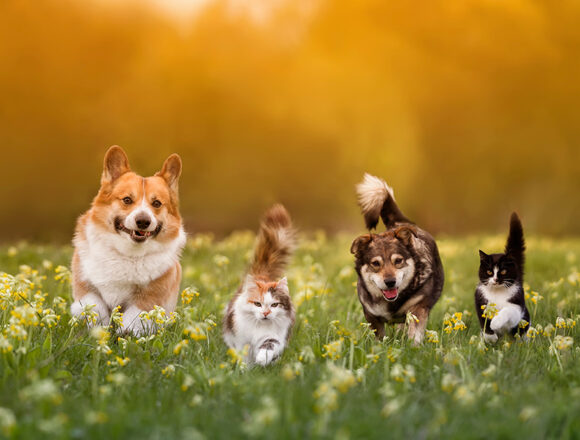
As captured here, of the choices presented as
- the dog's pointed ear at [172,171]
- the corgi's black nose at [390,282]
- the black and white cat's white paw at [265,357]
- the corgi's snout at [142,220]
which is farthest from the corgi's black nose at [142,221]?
the corgi's black nose at [390,282]

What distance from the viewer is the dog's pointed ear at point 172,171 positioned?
4930mm

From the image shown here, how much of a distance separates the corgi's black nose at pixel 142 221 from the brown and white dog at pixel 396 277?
156 cm

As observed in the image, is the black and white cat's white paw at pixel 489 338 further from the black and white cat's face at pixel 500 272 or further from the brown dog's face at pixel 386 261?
the brown dog's face at pixel 386 261

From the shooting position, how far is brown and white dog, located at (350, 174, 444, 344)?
4.73m

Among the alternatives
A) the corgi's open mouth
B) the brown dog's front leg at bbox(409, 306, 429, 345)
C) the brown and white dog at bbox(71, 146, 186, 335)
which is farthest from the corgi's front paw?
the brown dog's front leg at bbox(409, 306, 429, 345)

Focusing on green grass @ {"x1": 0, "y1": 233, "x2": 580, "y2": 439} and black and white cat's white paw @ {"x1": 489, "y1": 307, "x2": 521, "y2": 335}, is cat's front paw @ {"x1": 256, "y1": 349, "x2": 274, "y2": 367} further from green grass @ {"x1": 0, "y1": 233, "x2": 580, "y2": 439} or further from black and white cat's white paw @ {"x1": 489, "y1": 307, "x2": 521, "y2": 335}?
black and white cat's white paw @ {"x1": 489, "y1": 307, "x2": 521, "y2": 335}

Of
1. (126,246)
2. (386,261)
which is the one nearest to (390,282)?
(386,261)

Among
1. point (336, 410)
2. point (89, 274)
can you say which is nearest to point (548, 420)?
point (336, 410)

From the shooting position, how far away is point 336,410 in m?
2.98

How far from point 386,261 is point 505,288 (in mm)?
1019

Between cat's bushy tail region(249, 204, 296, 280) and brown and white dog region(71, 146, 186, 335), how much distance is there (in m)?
0.75

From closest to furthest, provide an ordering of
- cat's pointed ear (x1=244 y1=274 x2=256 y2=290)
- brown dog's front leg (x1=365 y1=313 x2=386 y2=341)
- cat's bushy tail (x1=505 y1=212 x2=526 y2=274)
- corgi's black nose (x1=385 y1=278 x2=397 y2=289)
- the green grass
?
the green grass → corgi's black nose (x1=385 y1=278 x2=397 y2=289) → cat's pointed ear (x1=244 y1=274 x2=256 y2=290) → brown dog's front leg (x1=365 y1=313 x2=386 y2=341) → cat's bushy tail (x1=505 y1=212 x2=526 y2=274)

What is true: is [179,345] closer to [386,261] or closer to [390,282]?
[390,282]

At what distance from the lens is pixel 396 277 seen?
182 inches
